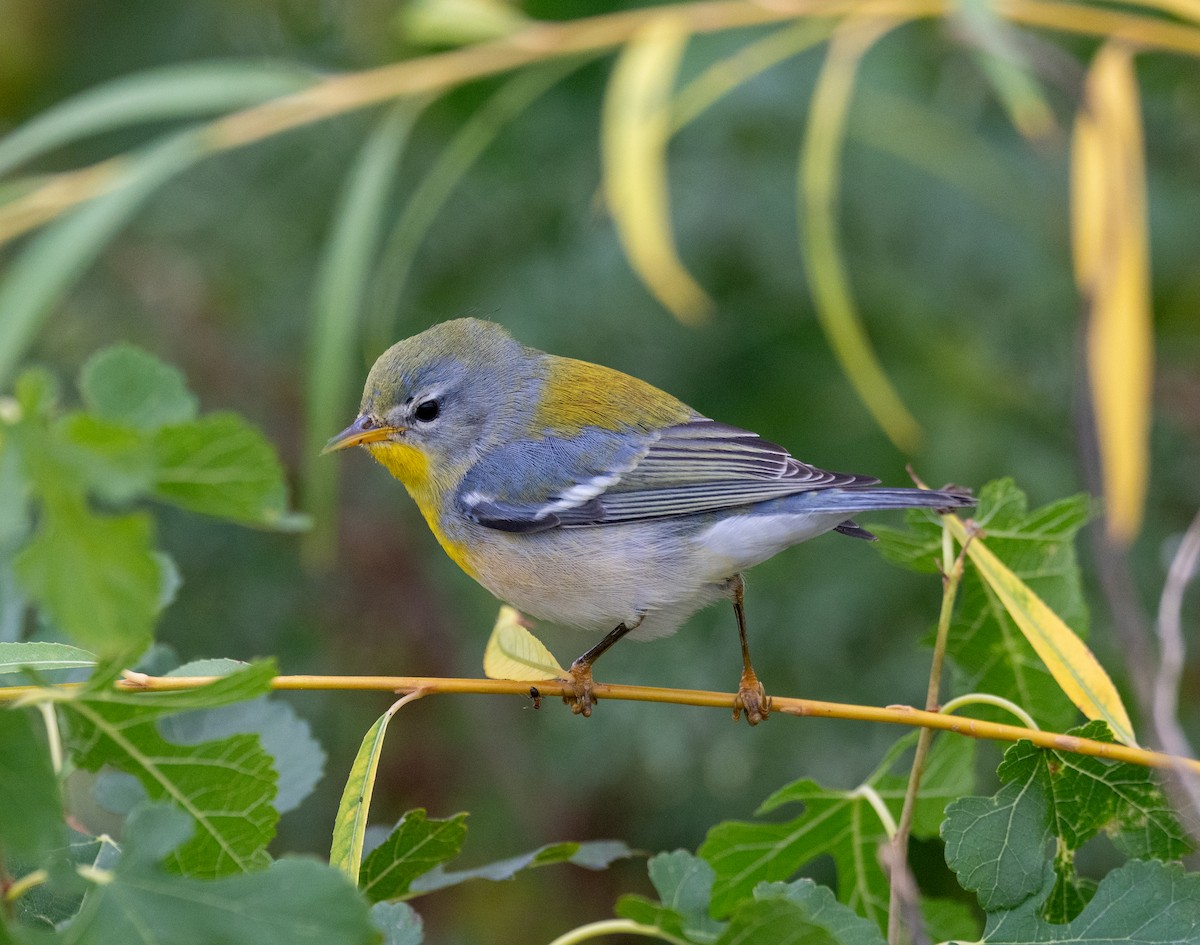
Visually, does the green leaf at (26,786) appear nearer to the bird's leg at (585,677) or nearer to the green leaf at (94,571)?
the green leaf at (94,571)

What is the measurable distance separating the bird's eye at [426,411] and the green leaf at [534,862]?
1.19 m

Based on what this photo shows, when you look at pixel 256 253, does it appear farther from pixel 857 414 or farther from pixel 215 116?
pixel 857 414

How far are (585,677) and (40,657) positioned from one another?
976 millimetres

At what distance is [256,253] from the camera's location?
13.4ft

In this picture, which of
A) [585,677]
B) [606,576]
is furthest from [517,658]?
[606,576]

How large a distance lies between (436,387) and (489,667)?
1100mm

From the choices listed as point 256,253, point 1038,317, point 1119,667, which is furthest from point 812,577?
point 256,253

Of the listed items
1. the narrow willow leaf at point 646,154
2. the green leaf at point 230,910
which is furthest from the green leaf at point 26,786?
the narrow willow leaf at point 646,154

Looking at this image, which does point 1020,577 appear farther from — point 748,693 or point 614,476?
point 614,476

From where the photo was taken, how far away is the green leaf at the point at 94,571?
34.1 inches

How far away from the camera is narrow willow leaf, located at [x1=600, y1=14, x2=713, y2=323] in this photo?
2.69 meters

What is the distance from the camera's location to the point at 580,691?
1.89 m

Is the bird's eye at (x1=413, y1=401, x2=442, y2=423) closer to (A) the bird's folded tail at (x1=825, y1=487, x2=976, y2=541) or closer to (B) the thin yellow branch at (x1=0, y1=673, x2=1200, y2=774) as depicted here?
(A) the bird's folded tail at (x1=825, y1=487, x2=976, y2=541)

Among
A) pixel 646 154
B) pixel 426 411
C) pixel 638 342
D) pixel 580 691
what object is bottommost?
pixel 580 691
